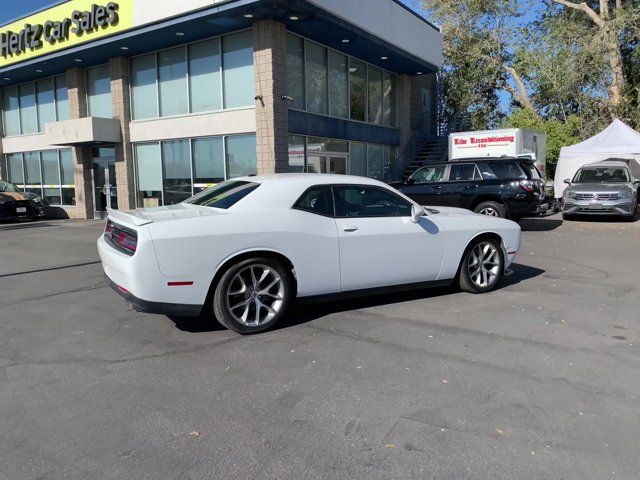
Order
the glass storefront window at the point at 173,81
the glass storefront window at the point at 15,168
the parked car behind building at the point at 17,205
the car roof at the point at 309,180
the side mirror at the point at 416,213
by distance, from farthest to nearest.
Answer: the glass storefront window at the point at 15,168 → the parked car behind building at the point at 17,205 → the glass storefront window at the point at 173,81 → the side mirror at the point at 416,213 → the car roof at the point at 309,180

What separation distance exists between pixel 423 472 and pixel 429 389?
3.34 ft

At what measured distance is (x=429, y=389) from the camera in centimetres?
370

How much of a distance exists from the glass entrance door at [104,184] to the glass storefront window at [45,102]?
3.26 meters

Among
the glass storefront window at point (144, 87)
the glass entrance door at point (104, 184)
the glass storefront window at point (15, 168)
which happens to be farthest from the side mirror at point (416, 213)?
the glass storefront window at point (15, 168)

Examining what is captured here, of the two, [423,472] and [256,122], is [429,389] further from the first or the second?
[256,122]

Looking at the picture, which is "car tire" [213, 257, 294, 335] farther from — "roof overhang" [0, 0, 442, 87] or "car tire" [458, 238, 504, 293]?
"roof overhang" [0, 0, 442, 87]

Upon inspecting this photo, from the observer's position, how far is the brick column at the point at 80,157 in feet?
62.6

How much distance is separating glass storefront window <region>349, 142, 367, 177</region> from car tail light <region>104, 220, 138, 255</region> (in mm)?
13132

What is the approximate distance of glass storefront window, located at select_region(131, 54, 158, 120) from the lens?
55.7 feet

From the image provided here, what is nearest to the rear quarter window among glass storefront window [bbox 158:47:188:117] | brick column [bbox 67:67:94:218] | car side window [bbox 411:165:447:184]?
car side window [bbox 411:165:447:184]

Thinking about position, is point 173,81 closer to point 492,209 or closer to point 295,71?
point 295,71

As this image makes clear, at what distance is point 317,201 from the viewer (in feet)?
17.6

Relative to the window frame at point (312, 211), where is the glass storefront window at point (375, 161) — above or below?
above

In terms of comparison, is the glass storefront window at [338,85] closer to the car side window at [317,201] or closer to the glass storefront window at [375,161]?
the glass storefront window at [375,161]
